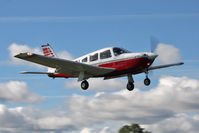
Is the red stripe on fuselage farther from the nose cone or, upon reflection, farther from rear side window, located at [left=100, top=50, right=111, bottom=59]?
rear side window, located at [left=100, top=50, right=111, bottom=59]

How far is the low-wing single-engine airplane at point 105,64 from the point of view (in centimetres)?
2448

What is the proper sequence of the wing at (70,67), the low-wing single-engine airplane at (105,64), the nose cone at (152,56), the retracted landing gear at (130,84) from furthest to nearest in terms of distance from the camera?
1. the retracted landing gear at (130,84)
2. the low-wing single-engine airplane at (105,64)
3. the nose cone at (152,56)
4. the wing at (70,67)

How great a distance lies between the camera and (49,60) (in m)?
24.2

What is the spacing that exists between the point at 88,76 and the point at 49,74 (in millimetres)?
4022

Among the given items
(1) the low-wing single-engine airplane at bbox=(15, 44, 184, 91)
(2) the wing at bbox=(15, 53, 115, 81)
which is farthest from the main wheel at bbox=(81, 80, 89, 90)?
(2) the wing at bbox=(15, 53, 115, 81)

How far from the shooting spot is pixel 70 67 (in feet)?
85.0

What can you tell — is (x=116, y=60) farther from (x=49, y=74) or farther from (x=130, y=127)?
(x=130, y=127)

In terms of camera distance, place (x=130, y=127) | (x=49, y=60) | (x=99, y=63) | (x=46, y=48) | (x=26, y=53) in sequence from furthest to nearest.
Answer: (x=130, y=127), (x=46, y=48), (x=99, y=63), (x=49, y=60), (x=26, y=53)

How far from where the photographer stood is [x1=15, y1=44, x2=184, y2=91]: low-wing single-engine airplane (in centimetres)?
2448

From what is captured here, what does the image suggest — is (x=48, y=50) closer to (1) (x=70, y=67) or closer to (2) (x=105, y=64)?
(1) (x=70, y=67)

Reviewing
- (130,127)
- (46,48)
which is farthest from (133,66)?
(130,127)

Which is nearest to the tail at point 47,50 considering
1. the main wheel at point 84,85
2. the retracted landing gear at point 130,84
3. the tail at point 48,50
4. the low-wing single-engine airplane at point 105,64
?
the tail at point 48,50

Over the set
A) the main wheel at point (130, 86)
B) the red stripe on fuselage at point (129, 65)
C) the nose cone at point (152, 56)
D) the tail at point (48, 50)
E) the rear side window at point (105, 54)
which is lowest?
the main wheel at point (130, 86)

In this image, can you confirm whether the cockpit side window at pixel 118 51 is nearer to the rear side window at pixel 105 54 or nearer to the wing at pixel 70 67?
the rear side window at pixel 105 54
